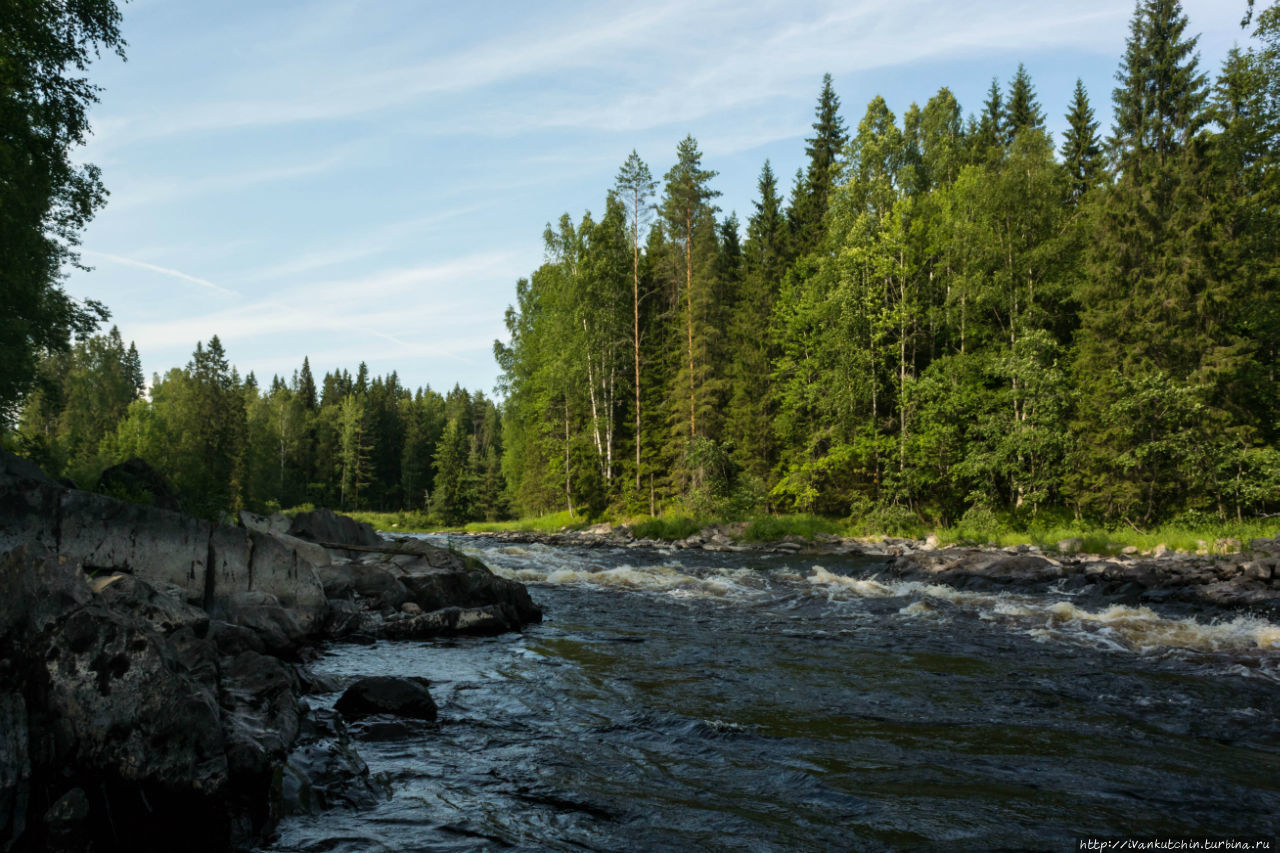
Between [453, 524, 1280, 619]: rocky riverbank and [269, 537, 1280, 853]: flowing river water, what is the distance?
1.88 meters

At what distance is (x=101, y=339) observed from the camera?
Result: 8238 cm

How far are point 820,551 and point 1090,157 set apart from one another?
32319 mm

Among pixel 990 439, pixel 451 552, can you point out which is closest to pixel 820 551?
pixel 990 439

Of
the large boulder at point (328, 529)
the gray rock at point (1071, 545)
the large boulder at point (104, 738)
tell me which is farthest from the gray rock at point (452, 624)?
the gray rock at point (1071, 545)

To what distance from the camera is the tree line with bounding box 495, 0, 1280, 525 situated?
25031 mm

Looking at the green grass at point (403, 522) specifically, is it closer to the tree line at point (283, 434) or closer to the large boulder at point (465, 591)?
the tree line at point (283, 434)

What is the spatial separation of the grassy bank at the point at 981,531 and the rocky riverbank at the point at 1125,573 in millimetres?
1026

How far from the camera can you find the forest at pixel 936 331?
81.7ft

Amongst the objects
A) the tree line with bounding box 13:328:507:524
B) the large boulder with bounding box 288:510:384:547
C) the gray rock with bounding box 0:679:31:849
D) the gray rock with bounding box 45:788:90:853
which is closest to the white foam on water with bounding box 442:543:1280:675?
the large boulder with bounding box 288:510:384:547

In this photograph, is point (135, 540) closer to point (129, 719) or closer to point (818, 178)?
point (129, 719)

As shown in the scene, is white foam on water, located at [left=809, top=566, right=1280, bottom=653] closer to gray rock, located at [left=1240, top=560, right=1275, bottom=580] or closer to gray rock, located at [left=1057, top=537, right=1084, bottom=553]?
gray rock, located at [left=1240, top=560, right=1275, bottom=580]

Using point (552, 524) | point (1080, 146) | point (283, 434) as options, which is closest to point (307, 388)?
point (283, 434)

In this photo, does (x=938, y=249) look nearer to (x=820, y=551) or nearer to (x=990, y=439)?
(x=990, y=439)

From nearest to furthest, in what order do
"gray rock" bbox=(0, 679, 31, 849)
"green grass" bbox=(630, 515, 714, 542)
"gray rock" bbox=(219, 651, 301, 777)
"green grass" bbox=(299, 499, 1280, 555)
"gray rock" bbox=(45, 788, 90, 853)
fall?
"gray rock" bbox=(0, 679, 31, 849) → "gray rock" bbox=(45, 788, 90, 853) → "gray rock" bbox=(219, 651, 301, 777) → "green grass" bbox=(299, 499, 1280, 555) → "green grass" bbox=(630, 515, 714, 542)
